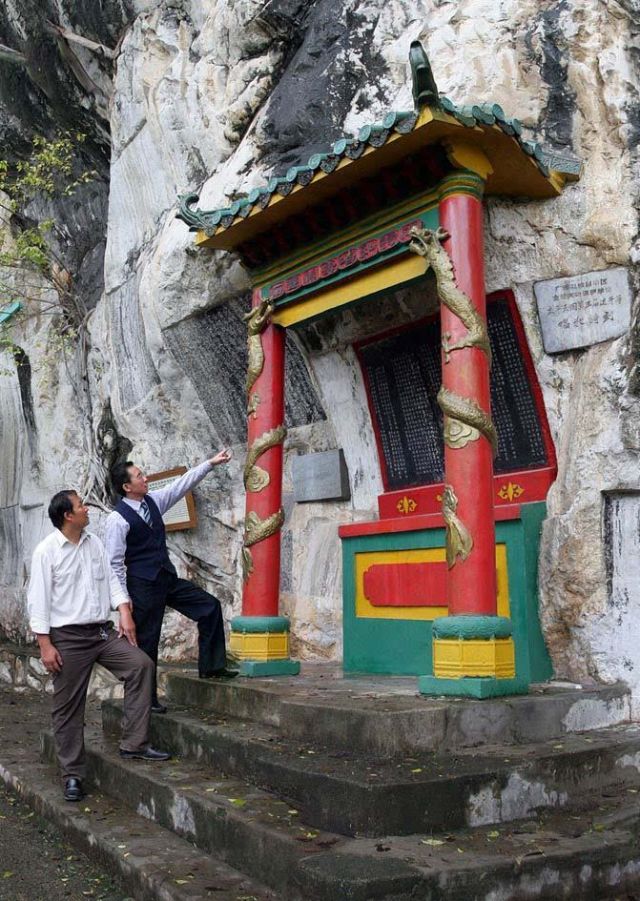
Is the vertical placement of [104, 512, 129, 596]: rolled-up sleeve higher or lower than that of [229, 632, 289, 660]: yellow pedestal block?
higher

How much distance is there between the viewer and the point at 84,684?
4.71 m

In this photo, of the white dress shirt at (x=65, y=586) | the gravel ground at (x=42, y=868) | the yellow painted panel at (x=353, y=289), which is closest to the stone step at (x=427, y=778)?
the gravel ground at (x=42, y=868)

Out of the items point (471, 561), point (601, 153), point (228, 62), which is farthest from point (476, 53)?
point (471, 561)

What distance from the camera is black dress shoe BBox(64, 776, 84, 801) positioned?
183 inches

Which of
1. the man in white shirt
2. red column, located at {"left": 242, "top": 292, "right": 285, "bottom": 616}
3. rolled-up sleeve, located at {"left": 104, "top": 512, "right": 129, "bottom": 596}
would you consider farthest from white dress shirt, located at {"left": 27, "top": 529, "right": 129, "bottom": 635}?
red column, located at {"left": 242, "top": 292, "right": 285, "bottom": 616}

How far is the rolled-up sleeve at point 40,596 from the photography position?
4527 millimetres

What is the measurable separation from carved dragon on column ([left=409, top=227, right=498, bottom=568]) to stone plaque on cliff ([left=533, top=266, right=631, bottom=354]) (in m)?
0.75

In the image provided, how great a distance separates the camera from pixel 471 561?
4.49 metres

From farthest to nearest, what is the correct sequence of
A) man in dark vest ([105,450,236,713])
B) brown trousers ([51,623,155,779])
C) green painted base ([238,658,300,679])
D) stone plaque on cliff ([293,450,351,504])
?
stone plaque on cliff ([293,450,351,504]) → green painted base ([238,658,300,679]) → man in dark vest ([105,450,236,713]) → brown trousers ([51,623,155,779])

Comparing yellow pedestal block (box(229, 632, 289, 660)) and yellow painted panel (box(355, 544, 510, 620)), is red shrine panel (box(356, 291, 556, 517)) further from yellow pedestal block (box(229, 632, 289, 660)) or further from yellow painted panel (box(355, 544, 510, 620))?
yellow pedestal block (box(229, 632, 289, 660))

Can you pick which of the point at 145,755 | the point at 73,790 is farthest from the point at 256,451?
the point at 73,790

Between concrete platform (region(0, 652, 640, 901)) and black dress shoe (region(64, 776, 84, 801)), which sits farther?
black dress shoe (region(64, 776, 84, 801))

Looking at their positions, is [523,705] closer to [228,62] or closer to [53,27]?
[228,62]

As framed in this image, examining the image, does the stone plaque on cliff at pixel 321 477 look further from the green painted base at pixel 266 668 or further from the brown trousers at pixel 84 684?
the brown trousers at pixel 84 684
